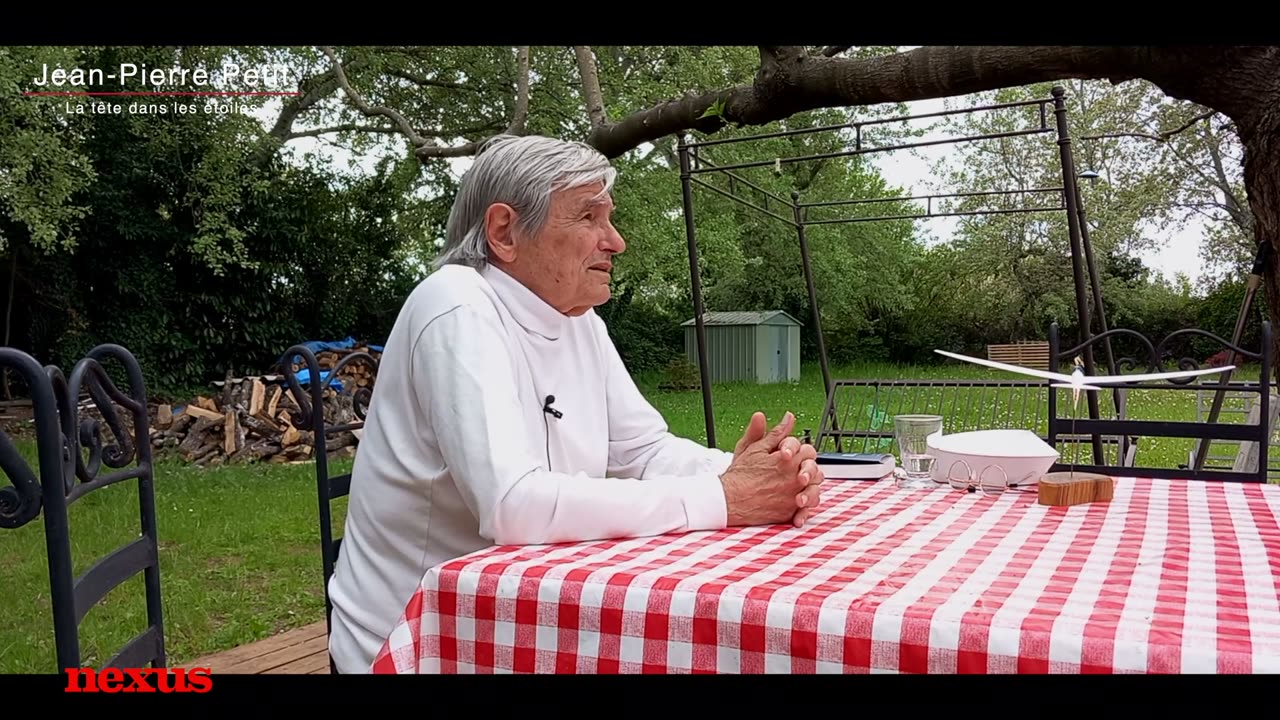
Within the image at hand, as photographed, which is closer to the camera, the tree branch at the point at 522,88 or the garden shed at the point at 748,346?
the tree branch at the point at 522,88

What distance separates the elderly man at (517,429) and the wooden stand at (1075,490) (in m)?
0.41

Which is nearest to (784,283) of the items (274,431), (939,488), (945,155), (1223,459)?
(945,155)

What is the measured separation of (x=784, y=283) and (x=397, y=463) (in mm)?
15382

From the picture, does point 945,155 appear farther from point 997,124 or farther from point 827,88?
point 827,88

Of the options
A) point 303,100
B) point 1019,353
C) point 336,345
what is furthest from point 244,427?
point 1019,353

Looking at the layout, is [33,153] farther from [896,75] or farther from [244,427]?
[896,75]

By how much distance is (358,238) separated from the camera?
414 inches

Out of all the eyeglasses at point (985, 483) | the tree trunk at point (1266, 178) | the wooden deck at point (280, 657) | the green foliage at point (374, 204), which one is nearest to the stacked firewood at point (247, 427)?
the green foliage at point (374, 204)

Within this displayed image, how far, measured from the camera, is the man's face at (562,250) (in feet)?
5.12

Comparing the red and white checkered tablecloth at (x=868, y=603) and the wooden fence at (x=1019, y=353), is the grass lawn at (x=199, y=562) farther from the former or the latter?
the wooden fence at (x=1019, y=353)

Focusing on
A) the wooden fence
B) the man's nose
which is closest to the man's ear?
the man's nose

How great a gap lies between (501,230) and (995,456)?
95 cm
